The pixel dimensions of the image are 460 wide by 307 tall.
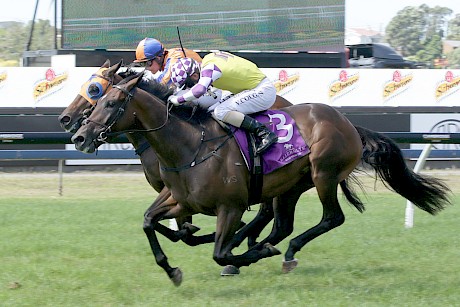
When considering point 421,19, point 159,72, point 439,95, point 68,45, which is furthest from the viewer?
point 421,19

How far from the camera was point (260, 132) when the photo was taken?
6574 millimetres

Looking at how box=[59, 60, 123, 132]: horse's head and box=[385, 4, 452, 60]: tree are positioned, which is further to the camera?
box=[385, 4, 452, 60]: tree

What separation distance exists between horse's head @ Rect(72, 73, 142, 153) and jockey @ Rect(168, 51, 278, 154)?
338 millimetres

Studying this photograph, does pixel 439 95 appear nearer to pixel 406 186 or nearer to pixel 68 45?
pixel 68 45

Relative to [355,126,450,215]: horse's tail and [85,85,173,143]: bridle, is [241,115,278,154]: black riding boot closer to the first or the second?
[85,85,173,143]: bridle

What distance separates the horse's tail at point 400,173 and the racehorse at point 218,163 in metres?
0.35

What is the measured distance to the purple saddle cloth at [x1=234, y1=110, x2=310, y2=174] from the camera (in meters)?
6.57

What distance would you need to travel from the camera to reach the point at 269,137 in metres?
6.57

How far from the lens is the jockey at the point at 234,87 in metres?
6.42

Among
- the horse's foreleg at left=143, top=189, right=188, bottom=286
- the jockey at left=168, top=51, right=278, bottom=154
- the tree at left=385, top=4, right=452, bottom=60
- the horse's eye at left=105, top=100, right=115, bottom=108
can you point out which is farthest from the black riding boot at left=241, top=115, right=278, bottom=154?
the tree at left=385, top=4, right=452, bottom=60

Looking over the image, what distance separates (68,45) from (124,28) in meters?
1.03

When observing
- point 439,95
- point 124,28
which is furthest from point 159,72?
point 439,95

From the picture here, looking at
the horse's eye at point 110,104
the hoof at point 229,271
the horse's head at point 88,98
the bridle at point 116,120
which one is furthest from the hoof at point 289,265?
the horse's head at point 88,98

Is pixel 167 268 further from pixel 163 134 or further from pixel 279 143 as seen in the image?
pixel 279 143
